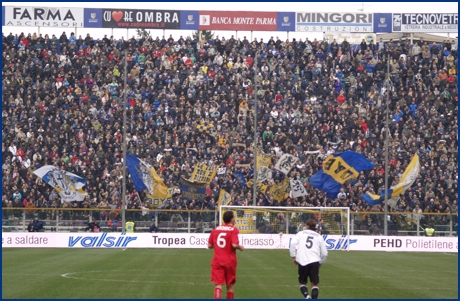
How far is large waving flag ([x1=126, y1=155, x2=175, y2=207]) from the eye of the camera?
152 feet

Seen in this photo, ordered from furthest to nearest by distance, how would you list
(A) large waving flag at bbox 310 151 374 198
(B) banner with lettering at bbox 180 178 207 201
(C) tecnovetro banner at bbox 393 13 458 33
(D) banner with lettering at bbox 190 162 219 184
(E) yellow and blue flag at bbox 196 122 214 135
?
1. (C) tecnovetro banner at bbox 393 13 458 33
2. (E) yellow and blue flag at bbox 196 122 214 135
3. (B) banner with lettering at bbox 180 178 207 201
4. (D) banner with lettering at bbox 190 162 219 184
5. (A) large waving flag at bbox 310 151 374 198

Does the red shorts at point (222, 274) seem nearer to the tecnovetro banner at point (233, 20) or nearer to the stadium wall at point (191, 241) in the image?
the stadium wall at point (191, 241)

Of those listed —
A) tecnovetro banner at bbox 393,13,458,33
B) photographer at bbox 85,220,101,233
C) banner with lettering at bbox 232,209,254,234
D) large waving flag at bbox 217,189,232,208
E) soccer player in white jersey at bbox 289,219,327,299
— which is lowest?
photographer at bbox 85,220,101,233

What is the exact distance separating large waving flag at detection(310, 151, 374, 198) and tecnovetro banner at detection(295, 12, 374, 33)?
1884 cm

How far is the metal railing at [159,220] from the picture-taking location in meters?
45.0

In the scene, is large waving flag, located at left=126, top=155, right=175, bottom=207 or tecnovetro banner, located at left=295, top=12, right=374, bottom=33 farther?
tecnovetro banner, located at left=295, top=12, right=374, bottom=33

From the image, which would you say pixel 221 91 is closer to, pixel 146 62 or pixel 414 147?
pixel 146 62

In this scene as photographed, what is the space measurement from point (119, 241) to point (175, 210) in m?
4.91

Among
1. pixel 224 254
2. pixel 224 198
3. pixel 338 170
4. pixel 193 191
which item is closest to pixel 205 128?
pixel 193 191

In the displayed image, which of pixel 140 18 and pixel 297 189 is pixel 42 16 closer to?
pixel 140 18

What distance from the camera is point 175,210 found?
150ft

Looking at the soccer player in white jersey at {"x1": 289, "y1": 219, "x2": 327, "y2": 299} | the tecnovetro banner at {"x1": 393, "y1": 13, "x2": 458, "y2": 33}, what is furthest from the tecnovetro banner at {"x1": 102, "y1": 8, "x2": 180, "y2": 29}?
the soccer player in white jersey at {"x1": 289, "y1": 219, "x2": 327, "y2": 299}

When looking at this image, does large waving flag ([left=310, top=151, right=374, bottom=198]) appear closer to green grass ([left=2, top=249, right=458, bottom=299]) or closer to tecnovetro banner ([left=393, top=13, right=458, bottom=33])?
green grass ([left=2, top=249, right=458, bottom=299])

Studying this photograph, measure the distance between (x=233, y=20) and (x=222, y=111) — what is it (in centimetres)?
1368
